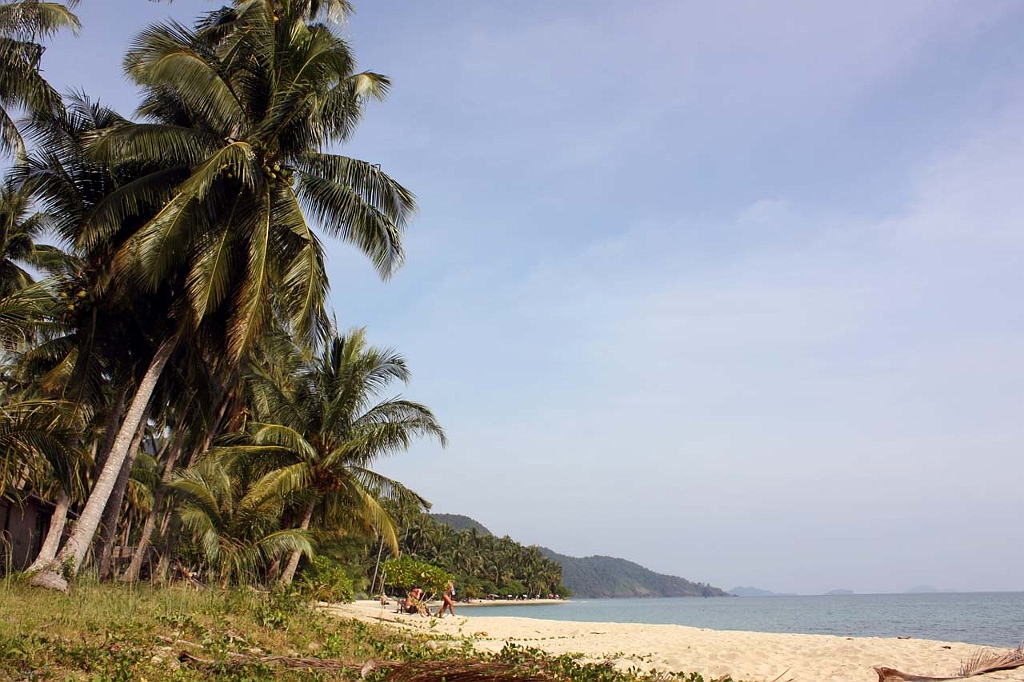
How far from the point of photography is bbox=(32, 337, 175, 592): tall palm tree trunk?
11.1 meters

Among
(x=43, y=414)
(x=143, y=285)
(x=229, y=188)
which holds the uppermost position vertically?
(x=229, y=188)

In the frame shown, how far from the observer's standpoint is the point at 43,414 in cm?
1184

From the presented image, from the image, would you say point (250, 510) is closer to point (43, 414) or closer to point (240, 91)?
point (43, 414)

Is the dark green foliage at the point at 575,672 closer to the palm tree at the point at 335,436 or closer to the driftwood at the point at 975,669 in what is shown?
the driftwood at the point at 975,669

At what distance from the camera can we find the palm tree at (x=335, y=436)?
18891mm

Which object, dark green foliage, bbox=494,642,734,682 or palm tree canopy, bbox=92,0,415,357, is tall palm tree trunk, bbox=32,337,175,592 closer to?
palm tree canopy, bbox=92,0,415,357

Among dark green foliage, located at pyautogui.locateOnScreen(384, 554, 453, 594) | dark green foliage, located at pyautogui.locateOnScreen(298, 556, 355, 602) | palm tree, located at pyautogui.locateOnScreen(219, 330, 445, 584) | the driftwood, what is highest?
palm tree, located at pyautogui.locateOnScreen(219, 330, 445, 584)

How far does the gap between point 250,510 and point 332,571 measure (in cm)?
927

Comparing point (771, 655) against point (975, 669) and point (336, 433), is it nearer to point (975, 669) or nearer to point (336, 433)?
point (975, 669)

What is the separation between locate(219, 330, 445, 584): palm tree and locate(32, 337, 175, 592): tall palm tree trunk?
5.58 m

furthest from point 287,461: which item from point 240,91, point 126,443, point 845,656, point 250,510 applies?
point 845,656

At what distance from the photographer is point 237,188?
1385 cm

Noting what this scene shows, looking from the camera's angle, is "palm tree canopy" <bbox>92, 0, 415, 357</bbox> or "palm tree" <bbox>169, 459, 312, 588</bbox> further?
"palm tree" <bbox>169, 459, 312, 588</bbox>

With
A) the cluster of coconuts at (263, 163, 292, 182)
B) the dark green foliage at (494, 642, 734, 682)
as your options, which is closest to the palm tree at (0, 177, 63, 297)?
the cluster of coconuts at (263, 163, 292, 182)
